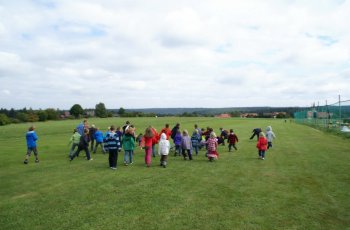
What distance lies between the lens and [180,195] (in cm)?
994

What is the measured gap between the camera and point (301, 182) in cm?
1152

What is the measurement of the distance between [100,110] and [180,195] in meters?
121

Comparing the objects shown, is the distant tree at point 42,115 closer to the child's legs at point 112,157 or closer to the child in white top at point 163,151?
the child's legs at point 112,157

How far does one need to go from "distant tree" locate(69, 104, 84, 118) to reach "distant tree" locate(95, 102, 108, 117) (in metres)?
5.99

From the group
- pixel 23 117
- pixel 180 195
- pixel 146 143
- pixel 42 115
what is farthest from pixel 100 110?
pixel 180 195

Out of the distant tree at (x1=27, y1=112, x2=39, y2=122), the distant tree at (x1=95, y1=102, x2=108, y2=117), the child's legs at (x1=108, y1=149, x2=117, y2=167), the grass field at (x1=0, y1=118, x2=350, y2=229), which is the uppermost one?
the distant tree at (x1=95, y1=102, x2=108, y2=117)

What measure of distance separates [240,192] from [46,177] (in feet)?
26.2

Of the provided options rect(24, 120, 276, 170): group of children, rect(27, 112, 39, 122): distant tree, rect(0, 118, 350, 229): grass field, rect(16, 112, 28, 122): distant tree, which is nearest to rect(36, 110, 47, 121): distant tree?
rect(27, 112, 39, 122): distant tree

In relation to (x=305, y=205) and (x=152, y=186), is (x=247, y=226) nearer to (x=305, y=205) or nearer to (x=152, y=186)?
(x=305, y=205)

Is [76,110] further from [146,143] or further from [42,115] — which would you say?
[146,143]

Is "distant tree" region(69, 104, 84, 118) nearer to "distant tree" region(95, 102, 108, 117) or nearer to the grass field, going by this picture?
"distant tree" region(95, 102, 108, 117)

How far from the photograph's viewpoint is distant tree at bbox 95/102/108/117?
12531 cm

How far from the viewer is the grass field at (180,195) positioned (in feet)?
25.4

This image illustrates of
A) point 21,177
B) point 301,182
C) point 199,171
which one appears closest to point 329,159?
point 301,182
